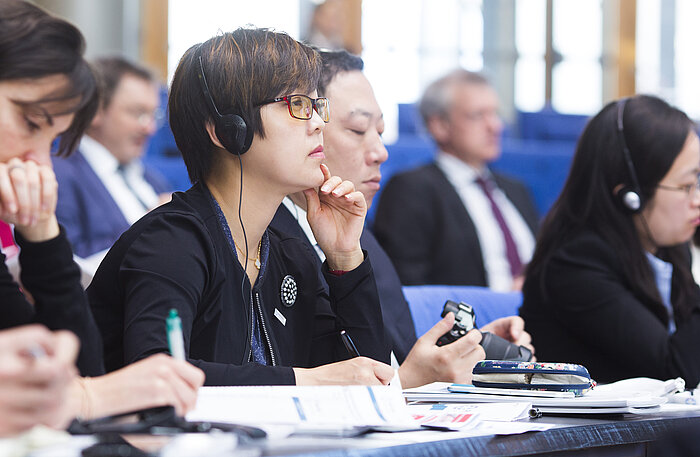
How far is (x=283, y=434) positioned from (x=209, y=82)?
0.75 m

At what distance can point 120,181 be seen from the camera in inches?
130

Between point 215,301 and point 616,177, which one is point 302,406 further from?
point 616,177

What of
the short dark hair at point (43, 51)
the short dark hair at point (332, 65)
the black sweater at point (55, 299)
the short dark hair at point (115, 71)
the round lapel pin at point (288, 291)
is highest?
the short dark hair at point (43, 51)

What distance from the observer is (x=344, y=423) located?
96 cm

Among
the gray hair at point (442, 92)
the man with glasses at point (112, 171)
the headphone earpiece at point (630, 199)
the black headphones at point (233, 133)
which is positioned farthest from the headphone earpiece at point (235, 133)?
the gray hair at point (442, 92)

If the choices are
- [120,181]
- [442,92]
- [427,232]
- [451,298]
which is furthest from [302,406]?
[442,92]

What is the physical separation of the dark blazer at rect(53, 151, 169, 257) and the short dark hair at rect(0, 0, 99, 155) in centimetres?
136

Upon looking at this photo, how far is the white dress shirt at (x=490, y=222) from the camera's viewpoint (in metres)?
3.47

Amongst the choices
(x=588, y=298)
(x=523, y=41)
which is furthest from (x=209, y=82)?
(x=523, y=41)

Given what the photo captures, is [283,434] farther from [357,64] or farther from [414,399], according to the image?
[357,64]

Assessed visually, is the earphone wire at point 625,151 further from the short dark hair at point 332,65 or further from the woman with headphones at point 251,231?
the woman with headphones at point 251,231

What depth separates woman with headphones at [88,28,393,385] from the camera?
1.33m

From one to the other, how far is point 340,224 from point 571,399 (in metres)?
0.54

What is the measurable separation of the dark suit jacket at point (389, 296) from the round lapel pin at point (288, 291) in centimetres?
20
